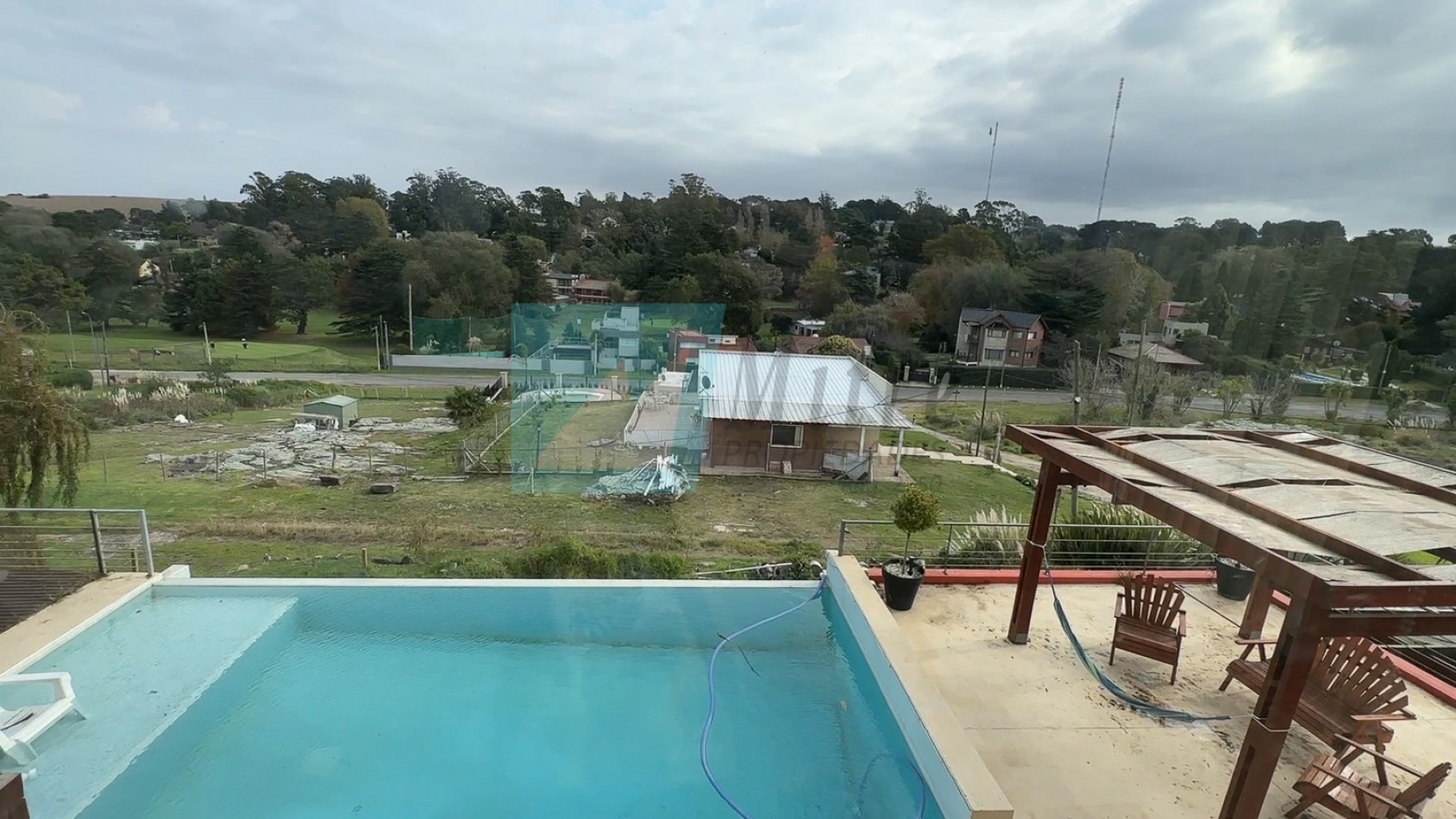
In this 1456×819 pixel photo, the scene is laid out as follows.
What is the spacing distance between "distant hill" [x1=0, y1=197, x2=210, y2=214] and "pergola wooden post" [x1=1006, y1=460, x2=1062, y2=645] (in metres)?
35.2

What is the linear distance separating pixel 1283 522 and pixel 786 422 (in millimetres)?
10132

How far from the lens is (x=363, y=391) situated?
21.1m

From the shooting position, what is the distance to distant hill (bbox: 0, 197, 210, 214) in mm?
24891

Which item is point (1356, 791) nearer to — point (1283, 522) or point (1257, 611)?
point (1283, 522)

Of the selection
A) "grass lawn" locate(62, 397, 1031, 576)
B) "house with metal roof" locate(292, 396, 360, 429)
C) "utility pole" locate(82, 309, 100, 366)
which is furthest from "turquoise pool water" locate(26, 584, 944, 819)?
"utility pole" locate(82, 309, 100, 366)

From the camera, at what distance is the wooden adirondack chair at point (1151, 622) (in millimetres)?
3586

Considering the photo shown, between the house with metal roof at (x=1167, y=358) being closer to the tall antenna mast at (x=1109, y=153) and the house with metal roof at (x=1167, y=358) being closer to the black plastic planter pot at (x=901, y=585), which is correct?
the tall antenna mast at (x=1109, y=153)

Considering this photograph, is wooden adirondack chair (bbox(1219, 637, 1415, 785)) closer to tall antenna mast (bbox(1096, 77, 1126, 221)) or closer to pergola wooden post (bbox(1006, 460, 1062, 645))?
pergola wooden post (bbox(1006, 460, 1062, 645))

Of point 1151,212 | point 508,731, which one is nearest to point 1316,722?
point 508,731

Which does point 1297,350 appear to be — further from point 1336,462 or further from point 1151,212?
point 1336,462

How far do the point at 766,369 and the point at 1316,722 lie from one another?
1109cm

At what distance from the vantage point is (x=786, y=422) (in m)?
12.6

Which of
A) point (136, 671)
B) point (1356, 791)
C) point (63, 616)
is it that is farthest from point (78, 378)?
point (1356, 791)

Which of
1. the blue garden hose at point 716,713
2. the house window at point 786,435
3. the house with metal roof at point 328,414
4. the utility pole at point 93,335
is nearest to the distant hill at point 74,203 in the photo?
the utility pole at point 93,335
